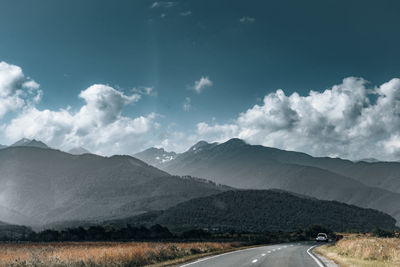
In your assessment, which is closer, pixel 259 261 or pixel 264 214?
pixel 259 261

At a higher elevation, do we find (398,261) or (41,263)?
(41,263)

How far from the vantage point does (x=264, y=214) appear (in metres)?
168

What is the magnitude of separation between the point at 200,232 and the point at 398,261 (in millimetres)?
65570

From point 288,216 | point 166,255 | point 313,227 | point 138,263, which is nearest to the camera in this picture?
point 138,263

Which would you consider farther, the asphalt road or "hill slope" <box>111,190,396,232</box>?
"hill slope" <box>111,190,396,232</box>

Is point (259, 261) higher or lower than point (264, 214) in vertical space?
lower

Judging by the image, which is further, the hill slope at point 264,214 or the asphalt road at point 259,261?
the hill slope at point 264,214

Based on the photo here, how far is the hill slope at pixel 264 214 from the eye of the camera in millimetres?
158250

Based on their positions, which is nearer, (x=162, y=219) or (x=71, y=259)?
(x=71, y=259)

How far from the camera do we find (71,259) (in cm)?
2077

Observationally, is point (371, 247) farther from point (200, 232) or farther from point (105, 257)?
point (200, 232)

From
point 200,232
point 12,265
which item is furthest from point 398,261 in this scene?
point 200,232

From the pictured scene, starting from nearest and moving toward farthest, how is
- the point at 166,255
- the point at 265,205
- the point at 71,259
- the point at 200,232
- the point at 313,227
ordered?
the point at 71,259 < the point at 166,255 < the point at 200,232 < the point at 313,227 < the point at 265,205

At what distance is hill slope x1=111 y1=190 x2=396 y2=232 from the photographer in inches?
6230
